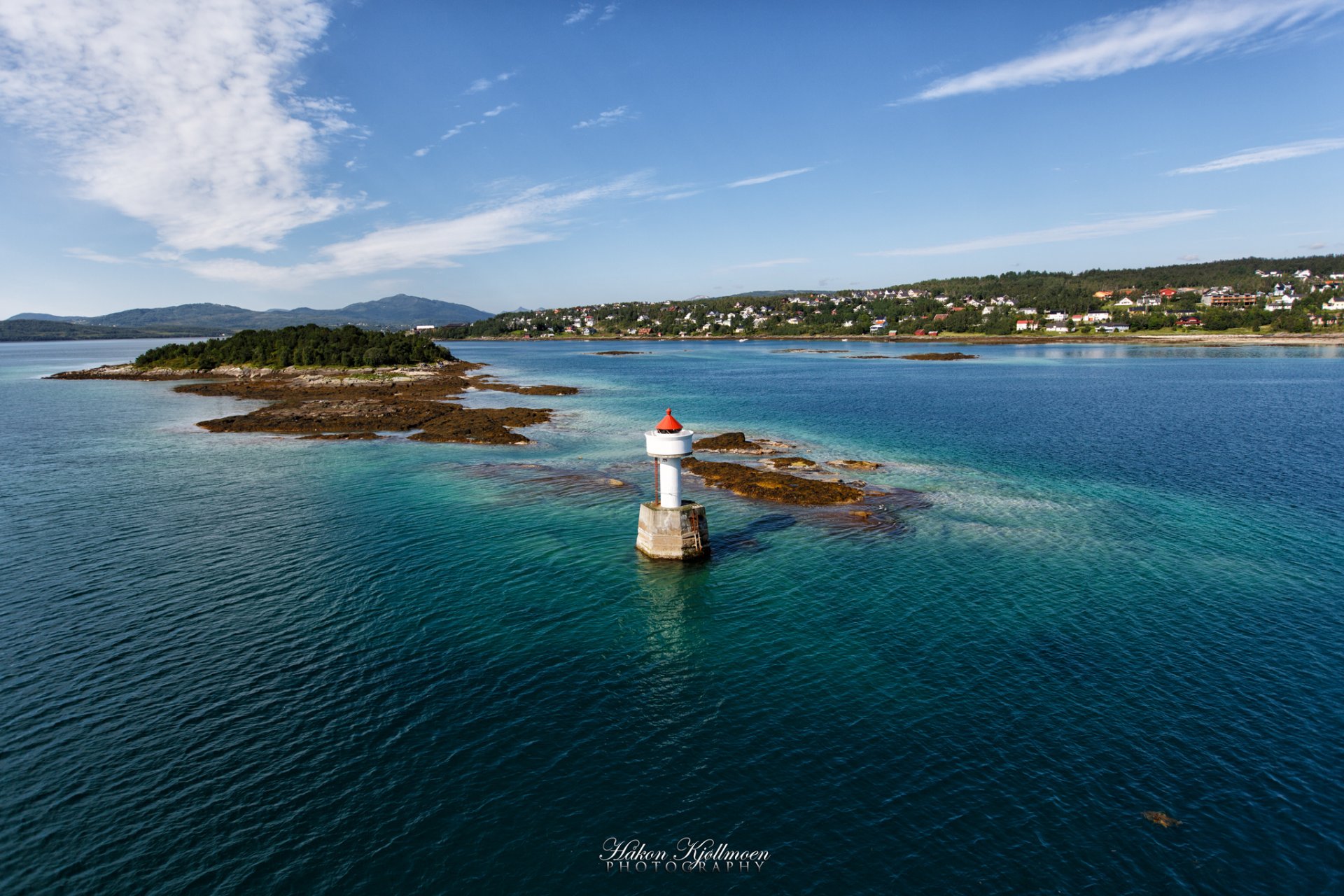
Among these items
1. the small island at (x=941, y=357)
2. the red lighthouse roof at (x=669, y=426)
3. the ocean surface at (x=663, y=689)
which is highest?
the red lighthouse roof at (x=669, y=426)

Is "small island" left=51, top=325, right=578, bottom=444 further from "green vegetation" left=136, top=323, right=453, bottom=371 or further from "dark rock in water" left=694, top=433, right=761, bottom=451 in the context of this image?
"dark rock in water" left=694, top=433, right=761, bottom=451

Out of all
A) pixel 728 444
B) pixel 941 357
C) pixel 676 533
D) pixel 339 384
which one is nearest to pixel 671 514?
pixel 676 533

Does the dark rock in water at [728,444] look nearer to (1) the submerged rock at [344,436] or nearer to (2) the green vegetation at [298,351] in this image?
(1) the submerged rock at [344,436]

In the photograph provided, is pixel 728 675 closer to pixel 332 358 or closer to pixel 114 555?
pixel 114 555

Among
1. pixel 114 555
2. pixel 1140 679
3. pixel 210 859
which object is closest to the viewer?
pixel 210 859

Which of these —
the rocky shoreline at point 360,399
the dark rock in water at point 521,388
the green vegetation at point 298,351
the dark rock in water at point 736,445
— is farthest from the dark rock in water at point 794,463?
the green vegetation at point 298,351

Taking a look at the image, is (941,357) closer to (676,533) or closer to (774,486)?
(774,486)

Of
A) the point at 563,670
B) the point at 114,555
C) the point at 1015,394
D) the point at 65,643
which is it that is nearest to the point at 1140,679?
the point at 563,670
